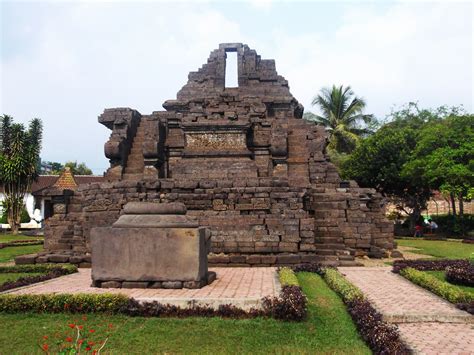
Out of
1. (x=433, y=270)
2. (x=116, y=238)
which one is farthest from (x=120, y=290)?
(x=433, y=270)

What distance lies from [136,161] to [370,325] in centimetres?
1395

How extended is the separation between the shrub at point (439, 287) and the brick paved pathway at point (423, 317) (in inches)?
5.1

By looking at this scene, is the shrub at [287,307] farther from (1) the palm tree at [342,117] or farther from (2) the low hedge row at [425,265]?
(1) the palm tree at [342,117]

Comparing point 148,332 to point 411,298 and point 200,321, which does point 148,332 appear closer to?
point 200,321

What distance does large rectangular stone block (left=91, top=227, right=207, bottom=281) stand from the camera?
8.82 metres

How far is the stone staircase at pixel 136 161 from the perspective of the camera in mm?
18062

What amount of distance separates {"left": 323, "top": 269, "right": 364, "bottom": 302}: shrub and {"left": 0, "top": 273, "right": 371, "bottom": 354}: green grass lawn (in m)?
0.64

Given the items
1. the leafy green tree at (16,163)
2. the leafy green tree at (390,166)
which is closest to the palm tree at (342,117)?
the leafy green tree at (390,166)

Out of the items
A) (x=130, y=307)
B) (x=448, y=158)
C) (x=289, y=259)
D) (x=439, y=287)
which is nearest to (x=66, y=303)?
(x=130, y=307)

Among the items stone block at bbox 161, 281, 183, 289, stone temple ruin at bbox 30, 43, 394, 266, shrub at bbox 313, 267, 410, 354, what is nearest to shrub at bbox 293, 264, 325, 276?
stone temple ruin at bbox 30, 43, 394, 266

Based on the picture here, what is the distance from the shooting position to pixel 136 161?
61.2 feet

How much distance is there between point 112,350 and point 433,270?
9427 mm

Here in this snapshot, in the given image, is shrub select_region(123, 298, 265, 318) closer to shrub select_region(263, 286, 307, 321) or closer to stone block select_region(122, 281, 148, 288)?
shrub select_region(263, 286, 307, 321)

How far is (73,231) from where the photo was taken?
14.6 m
